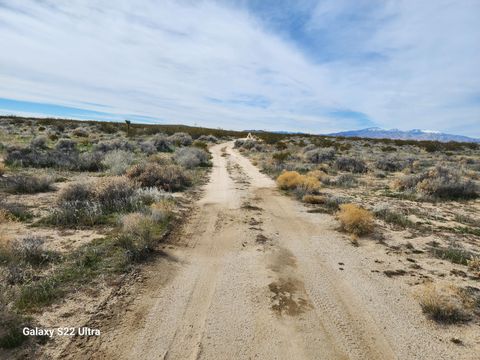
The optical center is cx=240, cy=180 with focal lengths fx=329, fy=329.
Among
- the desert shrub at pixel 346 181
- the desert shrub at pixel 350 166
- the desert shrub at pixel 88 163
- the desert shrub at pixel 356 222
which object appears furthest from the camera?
the desert shrub at pixel 350 166

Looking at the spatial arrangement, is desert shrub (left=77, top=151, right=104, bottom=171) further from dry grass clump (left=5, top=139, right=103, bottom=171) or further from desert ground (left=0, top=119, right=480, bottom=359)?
desert ground (left=0, top=119, right=480, bottom=359)

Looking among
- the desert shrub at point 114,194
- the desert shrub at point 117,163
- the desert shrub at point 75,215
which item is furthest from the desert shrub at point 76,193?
the desert shrub at point 117,163

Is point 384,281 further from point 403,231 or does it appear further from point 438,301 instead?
point 403,231

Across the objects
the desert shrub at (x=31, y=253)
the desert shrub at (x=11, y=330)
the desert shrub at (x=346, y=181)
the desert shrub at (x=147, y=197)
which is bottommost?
the desert shrub at (x=11, y=330)

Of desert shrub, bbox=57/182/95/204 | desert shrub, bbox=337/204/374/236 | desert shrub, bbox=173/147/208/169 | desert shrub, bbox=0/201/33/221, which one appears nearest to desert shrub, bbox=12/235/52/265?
desert shrub, bbox=0/201/33/221

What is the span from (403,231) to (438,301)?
4.23 meters

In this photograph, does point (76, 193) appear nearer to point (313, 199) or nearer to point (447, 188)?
point (313, 199)

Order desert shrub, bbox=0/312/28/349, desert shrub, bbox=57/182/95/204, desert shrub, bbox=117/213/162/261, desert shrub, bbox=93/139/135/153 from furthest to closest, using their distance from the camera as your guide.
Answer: desert shrub, bbox=93/139/135/153
desert shrub, bbox=57/182/95/204
desert shrub, bbox=117/213/162/261
desert shrub, bbox=0/312/28/349

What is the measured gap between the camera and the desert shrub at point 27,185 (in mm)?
11186

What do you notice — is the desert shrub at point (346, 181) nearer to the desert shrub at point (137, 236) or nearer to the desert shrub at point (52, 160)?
the desert shrub at point (137, 236)

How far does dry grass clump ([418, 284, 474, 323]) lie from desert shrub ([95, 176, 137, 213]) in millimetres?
7621

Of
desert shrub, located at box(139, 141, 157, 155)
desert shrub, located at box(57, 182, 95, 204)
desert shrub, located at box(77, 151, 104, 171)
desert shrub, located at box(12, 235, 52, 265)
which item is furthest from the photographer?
desert shrub, located at box(139, 141, 157, 155)

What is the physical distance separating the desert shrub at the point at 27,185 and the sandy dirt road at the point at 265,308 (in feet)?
21.4

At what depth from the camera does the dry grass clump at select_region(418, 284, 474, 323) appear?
502 cm
